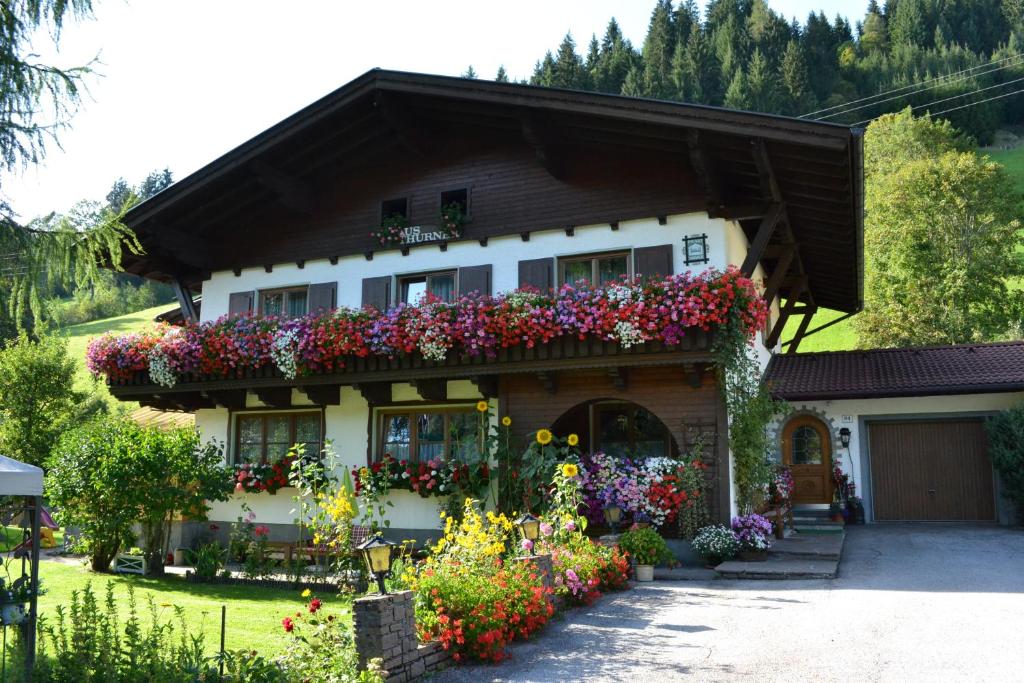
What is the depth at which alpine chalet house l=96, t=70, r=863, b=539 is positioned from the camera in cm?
1247

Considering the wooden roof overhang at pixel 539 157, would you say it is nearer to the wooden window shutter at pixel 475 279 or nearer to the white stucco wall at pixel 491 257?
the white stucco wall at pixel 491 257

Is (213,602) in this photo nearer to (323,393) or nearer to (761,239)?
(323,393)

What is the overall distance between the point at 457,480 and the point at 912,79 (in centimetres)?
5932

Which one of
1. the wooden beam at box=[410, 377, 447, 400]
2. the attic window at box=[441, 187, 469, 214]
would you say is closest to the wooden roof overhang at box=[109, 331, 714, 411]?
the wooden beam at box=[410, 377, 447, 400]

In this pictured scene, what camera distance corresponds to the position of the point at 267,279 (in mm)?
16281

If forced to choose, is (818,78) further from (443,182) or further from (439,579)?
(439,579)

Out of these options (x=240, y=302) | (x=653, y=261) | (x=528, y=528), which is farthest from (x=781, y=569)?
(x=240, y=302)

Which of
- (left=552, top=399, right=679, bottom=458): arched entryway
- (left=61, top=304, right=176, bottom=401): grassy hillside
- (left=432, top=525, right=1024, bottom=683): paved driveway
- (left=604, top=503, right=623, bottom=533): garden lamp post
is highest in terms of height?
(left=61, top=304, right=176, bottom=401): grassy hillside

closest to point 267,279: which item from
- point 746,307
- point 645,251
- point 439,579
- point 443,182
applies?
point 443,182

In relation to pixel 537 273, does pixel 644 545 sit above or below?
below

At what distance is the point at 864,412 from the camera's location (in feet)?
57.7

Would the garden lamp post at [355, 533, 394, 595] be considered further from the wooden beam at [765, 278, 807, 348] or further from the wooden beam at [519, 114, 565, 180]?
the wooden beam at [765, 278, 807, 348]

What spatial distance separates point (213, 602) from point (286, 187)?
314 inches

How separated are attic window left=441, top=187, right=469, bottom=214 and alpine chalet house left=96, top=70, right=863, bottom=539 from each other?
1.3 inches
